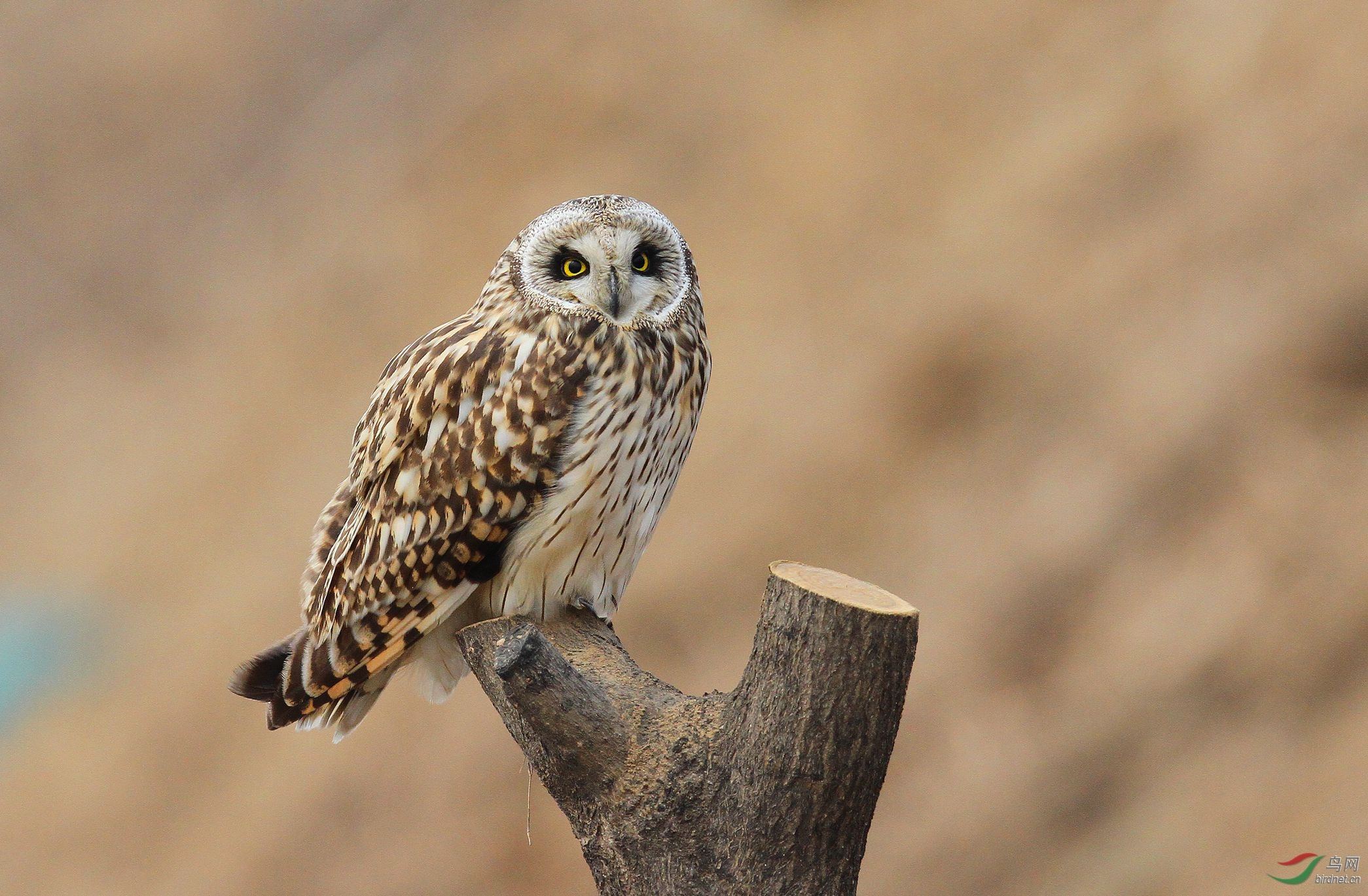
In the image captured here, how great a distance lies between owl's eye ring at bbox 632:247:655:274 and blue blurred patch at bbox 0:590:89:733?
391 centimetres

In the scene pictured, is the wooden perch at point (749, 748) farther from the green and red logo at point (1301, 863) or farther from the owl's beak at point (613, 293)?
the green and red logo at point (1301, 863)

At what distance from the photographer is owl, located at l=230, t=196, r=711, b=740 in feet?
6.09

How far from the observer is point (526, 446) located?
73.0 inches

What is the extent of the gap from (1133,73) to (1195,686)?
209 centimetres

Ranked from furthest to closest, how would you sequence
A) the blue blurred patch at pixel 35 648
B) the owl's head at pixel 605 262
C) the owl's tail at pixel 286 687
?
1. the blue blurred patch at pixel 35 648
2. the owl's tail at pixel 286 687
3. the owl's head at pixel 605 262

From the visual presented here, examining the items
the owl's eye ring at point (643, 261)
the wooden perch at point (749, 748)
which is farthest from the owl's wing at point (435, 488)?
the wooden perch at point (749, 748)

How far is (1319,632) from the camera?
359cm

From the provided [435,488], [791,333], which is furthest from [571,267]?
[791,333]

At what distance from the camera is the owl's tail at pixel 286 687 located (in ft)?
6.71

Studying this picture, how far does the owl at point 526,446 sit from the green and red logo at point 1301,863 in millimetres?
2572

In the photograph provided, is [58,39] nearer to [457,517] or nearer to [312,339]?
[312,339]

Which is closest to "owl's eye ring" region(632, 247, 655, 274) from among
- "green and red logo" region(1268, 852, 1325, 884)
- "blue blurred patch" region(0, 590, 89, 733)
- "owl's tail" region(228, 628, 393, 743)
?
"owl's tail" region(228, 628, 393, 743)

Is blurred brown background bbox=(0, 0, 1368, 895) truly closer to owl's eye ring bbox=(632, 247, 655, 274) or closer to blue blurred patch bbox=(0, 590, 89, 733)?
blue blurred patch bbox=(0, 590, 89, 733)

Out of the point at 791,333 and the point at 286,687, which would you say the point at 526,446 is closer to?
the point at 286,687
